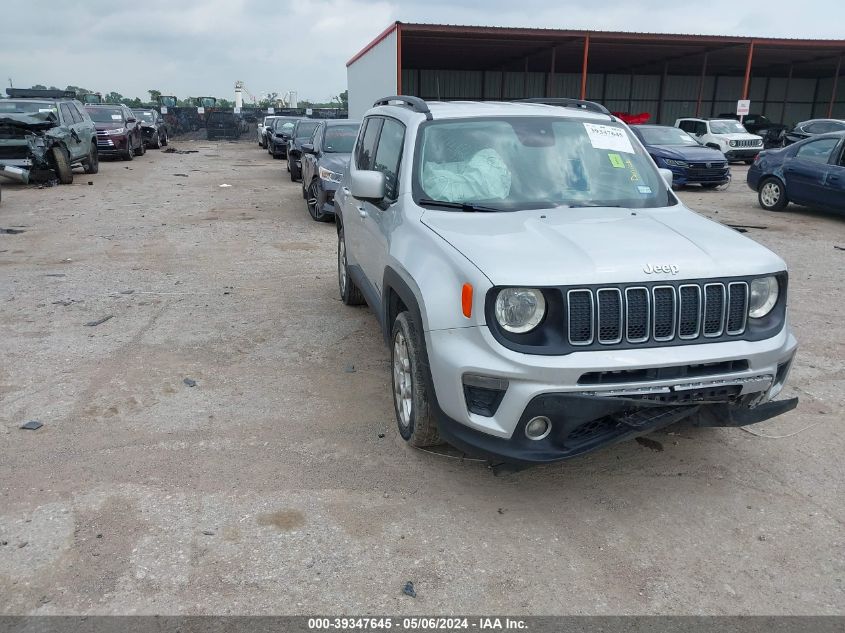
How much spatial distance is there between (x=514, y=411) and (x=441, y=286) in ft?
2.35

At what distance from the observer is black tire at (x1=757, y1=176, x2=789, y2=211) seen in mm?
12828

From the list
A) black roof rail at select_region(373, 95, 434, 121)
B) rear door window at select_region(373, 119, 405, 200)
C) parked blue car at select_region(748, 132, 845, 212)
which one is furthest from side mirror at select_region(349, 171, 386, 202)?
parked blue car at select_region(748, 132, 845, 212)

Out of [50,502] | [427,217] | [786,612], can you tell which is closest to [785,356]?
[786,612]

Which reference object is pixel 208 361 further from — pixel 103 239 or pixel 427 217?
pixel 103 239

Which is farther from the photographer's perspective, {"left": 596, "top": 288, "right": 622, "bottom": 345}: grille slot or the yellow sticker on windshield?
the yellow sticker on windshield

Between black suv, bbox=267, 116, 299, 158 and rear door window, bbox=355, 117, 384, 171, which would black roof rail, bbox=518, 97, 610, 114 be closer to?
rear door window, bbox=355, 117, 384, 171

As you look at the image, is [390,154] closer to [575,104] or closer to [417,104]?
[417,104]

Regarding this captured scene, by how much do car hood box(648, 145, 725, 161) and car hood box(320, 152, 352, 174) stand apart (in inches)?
332

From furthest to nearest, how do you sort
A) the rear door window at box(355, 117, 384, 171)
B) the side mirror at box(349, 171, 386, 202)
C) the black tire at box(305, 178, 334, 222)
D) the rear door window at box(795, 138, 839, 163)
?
the rear door window at box(795, 138, 839, 163) < the black tire at box(305, 178, 334, 222) < the rear door window at box(355, 117, 384, 171) < the side mirror at box(349, 171, 386, 202)

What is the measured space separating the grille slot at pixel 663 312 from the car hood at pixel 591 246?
2.6 inches

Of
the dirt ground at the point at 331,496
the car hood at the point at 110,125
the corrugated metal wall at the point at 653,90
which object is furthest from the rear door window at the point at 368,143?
the corrugated metal wall at the point at 653,90

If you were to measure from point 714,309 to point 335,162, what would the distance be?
8.45m

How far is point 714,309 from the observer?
319 cm

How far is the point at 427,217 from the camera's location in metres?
3.85
